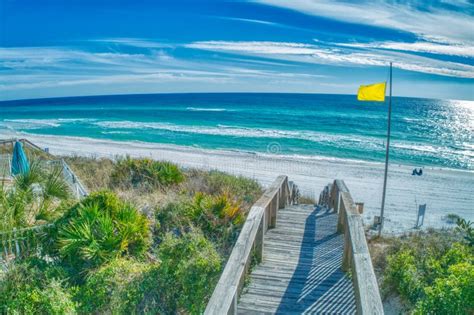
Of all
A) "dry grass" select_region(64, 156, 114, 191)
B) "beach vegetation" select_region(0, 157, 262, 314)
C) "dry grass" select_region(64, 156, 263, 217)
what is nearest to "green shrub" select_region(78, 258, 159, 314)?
"beach vegetation" select_region(0, 157, 262, 314)

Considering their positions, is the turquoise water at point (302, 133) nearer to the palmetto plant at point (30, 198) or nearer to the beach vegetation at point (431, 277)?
the beach vegetation at point (431, 277)

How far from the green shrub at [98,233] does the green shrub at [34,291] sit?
0.41 metres

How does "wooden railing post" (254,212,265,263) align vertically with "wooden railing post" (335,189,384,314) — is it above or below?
below

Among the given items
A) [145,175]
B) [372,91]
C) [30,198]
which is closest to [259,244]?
[30,198]

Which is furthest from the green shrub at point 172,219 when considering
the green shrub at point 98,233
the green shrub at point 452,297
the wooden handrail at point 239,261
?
the green shrub at point 452,297

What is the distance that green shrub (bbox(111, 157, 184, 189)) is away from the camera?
464 inches

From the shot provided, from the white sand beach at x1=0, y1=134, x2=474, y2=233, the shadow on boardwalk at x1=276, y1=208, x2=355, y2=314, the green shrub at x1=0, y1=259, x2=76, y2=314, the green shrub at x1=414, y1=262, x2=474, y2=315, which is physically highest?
the green shrub at x1=414, y1=262, x2=474, y2=315

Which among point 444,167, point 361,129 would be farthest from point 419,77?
point 444,167

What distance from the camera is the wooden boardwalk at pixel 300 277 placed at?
15.0ft

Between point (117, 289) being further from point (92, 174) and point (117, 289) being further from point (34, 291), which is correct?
point (92, 174)

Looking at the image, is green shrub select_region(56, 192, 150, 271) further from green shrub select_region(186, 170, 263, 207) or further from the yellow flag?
the yellow flag

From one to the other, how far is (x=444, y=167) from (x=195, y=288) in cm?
2718

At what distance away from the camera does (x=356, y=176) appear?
2211 cm

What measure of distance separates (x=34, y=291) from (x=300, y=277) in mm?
4030
